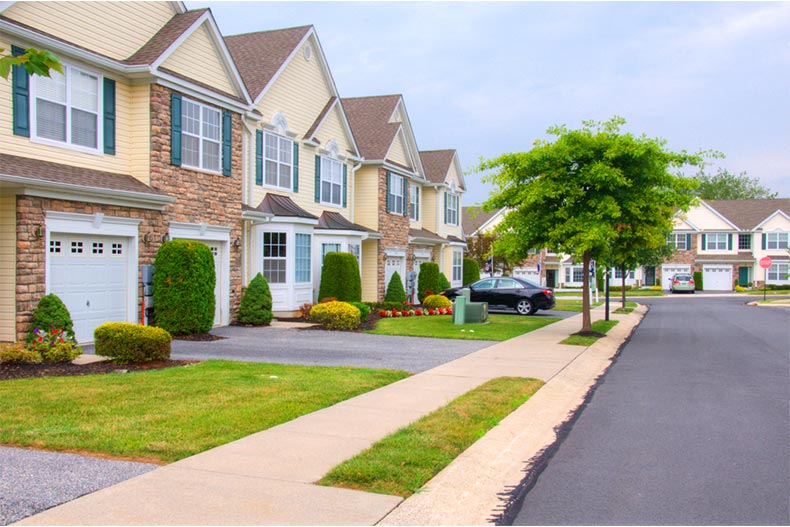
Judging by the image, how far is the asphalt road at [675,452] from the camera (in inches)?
208

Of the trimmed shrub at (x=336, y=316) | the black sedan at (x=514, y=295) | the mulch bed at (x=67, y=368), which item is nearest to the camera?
the mulch bed at (x=67, y=368)

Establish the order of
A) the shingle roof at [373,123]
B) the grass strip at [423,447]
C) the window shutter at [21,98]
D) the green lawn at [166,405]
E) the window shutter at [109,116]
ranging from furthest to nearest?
1. the shingle roof at [373,123]
2. the window shutter at [109,116]
3. the window shutter at [21,98]
4. the green lawn at [166,405]
5. the grass strip at [423,447]

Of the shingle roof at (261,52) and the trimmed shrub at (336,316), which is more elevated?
the shingle roof at (261,52)

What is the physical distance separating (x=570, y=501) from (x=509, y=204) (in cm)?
1412

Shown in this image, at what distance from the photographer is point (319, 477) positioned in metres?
5.80

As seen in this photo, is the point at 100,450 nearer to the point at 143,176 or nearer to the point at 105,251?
the point at 105,251

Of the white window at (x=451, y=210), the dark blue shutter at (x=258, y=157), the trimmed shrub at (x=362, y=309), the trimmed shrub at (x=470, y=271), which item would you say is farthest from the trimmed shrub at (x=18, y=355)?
the trimmed shrub at (x=470, y=271)

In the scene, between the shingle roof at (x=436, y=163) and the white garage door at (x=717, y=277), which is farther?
the white garage door at (x=717, y=277)

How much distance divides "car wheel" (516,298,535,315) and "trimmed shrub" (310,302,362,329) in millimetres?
10094

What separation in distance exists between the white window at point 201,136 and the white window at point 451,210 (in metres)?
20.9

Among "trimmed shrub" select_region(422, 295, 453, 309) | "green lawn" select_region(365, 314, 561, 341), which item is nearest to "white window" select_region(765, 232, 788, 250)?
"green lawn" select_region(365, 314, 561, 341)

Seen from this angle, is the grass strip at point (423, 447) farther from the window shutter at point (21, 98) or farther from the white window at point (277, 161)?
the white window at point (277, 161)

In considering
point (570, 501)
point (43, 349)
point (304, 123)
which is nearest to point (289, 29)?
point (304, 123)

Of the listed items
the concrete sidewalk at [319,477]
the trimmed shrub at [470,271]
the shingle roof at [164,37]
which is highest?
the shingle roof at [164,37]
